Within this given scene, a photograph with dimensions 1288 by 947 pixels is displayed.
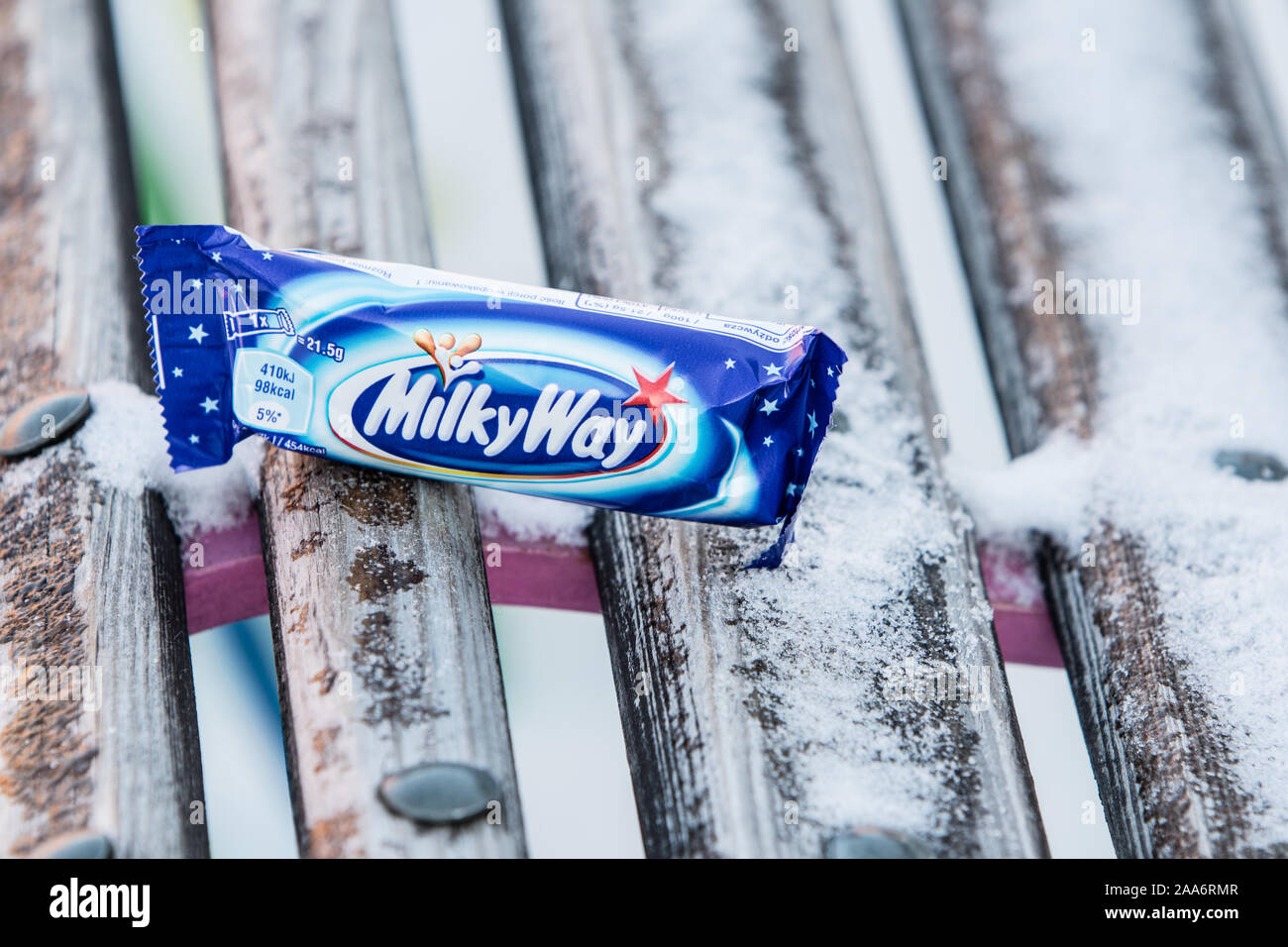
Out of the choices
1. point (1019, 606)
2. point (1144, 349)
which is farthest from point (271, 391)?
point (1144, 349)

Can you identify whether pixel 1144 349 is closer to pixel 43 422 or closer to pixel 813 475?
pixel 813 475

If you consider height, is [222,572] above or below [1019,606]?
above

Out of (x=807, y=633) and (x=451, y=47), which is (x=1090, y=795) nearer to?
(x=807, y=633)

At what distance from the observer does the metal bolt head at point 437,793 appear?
105 cm

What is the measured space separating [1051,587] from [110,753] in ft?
3.50

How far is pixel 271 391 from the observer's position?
122 cm

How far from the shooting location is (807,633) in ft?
3.96

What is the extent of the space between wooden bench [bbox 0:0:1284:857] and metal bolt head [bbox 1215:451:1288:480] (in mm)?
177

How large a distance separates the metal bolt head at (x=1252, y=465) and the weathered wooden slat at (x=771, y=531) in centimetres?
36

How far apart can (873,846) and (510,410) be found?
0.55 metres

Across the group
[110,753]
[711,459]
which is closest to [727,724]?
[711,459]

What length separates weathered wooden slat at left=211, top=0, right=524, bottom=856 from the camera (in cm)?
108

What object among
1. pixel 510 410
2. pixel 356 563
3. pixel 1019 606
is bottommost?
pixel 1019 606
